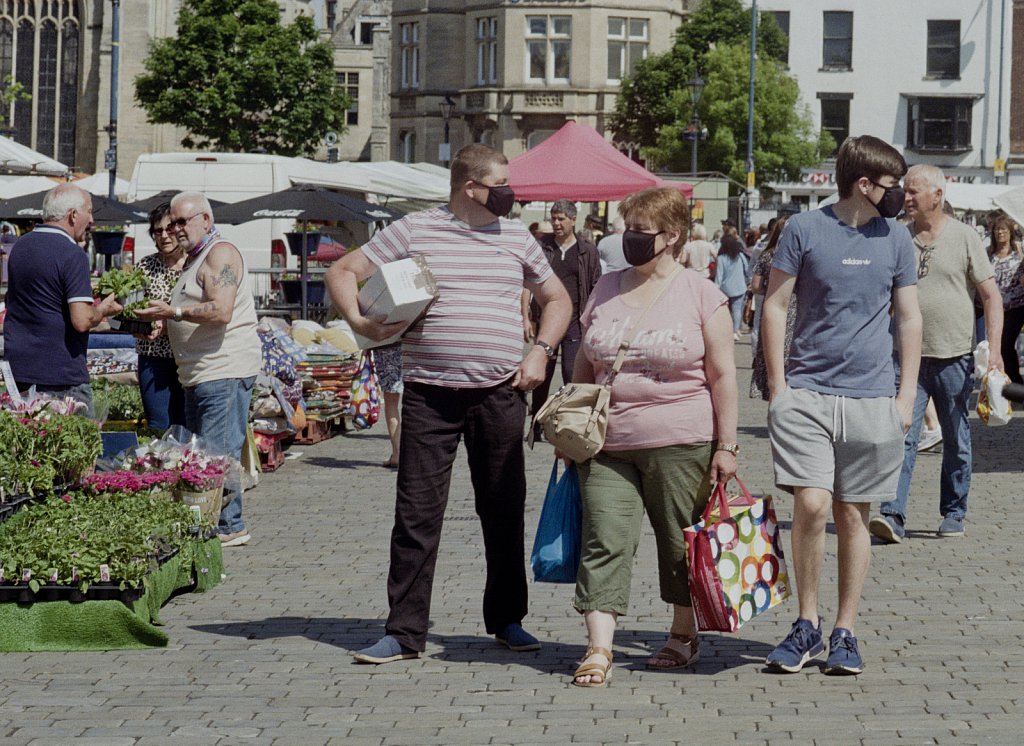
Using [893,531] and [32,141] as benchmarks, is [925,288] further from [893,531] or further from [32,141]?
[32,141]

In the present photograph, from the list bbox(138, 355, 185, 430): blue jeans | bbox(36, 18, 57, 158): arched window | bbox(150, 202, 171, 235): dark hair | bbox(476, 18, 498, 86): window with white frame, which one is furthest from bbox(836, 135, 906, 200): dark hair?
bbox(36, 18, 57, 158): arched window

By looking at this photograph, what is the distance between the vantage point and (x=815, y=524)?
6.34 metres

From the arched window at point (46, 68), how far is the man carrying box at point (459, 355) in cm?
6973

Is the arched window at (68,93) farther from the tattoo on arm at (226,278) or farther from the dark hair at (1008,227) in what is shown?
the tattoo on arm at (226,278)

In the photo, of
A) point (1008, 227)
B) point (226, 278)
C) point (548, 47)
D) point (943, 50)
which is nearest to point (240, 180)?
point (1008, 227)

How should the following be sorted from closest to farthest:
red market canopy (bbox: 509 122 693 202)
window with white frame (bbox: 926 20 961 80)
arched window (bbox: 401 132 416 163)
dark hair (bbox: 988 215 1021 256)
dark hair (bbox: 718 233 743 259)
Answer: dark hair (bbox: 988 215 1021 256) → red market canopy (bbox: 509 122 693 202) → dark hair (bbox: 718 233 743 259) → window with white frame (bbox: 926 20 961 80) → arched window (bbox: 401 132 416 163)

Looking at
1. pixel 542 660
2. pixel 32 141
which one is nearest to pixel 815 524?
pixel 542 660

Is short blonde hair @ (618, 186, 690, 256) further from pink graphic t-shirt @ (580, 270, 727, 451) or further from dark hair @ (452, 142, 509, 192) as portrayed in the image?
dark hair @ (452, 142, 509, 192)

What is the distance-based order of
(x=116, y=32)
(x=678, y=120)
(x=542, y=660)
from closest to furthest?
(x=542, y=660) → (x=116, y=32) → (x=678, y=120)

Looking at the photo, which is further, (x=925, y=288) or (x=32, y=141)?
(x=32, y=141)

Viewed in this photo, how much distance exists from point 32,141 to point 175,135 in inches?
241

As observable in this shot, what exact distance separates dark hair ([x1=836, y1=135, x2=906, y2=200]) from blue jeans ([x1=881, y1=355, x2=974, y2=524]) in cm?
340

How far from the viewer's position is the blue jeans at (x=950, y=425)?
9.57 m

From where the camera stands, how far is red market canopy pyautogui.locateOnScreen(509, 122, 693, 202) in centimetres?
2000
